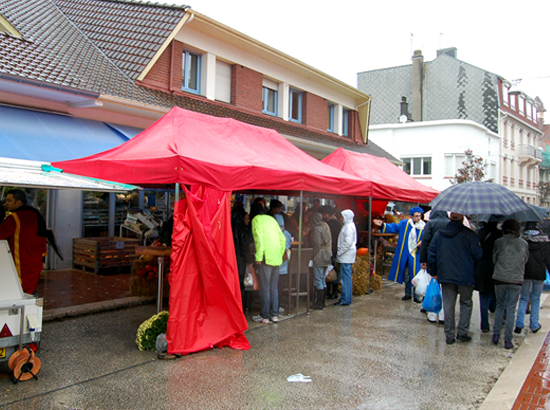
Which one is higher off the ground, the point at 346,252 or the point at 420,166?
the point at 420,166

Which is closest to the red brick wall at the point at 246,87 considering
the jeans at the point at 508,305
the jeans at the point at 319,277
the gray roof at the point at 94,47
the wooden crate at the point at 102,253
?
the gray roof at the point at 94,47

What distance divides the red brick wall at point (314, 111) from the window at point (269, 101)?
5.40ft

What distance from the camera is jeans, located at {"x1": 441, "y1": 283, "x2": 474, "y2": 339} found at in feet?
20.6

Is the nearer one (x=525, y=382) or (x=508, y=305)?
(x=525, y=382)

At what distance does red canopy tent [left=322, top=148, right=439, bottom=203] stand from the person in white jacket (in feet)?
4.26

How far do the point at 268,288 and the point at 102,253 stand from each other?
514 cm

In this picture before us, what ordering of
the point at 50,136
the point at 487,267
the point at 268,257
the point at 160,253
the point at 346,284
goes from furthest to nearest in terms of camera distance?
the point at 346,284 < the point at 50,136 < the point at 487,267 < the point at 268,257 < the point at 160,253

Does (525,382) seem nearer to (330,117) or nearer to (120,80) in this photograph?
(120,80)

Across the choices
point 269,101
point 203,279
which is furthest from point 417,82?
point 203,279

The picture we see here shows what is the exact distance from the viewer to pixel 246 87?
1470 cm

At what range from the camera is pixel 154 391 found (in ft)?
14.7

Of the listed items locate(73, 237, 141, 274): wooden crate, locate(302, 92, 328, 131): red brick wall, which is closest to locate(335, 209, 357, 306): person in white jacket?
locate(73, 237, 141, 274): wooden crate

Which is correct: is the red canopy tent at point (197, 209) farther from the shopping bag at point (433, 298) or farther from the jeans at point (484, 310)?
the jeans at point (484, 310)

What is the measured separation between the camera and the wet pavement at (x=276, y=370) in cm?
433
